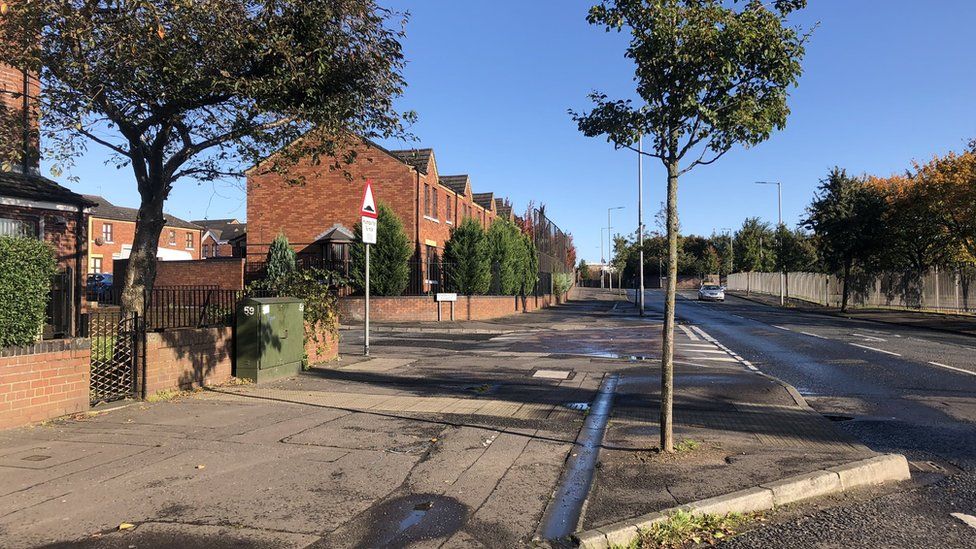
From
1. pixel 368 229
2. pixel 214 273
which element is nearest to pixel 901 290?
pixel 368 229

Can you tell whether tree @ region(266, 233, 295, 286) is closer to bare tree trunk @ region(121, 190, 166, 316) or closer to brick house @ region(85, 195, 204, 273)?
bare tree trunk @ region(121, 190, 166, 316)

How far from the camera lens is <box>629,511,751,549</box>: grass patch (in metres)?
4.25

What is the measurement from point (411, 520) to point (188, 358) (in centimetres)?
597

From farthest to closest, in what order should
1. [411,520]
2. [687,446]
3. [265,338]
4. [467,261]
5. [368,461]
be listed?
[467,261], [265,338], [687,446], [368,461], [411,520]

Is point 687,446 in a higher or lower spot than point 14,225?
lower

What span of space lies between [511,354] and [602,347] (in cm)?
321

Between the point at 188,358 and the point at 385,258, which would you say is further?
the point at 385,258

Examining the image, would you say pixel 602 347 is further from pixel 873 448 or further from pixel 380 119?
pixel 873 448

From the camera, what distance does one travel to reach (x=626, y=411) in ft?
27.9

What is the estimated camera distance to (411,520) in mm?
4605

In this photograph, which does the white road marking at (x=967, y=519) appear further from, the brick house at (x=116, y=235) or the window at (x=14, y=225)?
the brick house at (x=116, y=235)

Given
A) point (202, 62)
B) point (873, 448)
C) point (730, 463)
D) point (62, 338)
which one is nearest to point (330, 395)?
point (62, 338)

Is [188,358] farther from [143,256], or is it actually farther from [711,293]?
[711,293]

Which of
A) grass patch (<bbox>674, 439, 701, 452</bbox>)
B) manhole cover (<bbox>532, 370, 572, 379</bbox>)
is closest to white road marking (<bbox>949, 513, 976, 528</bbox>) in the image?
grass patch (<bbox>674, 439, 701, 452</bbox>)
